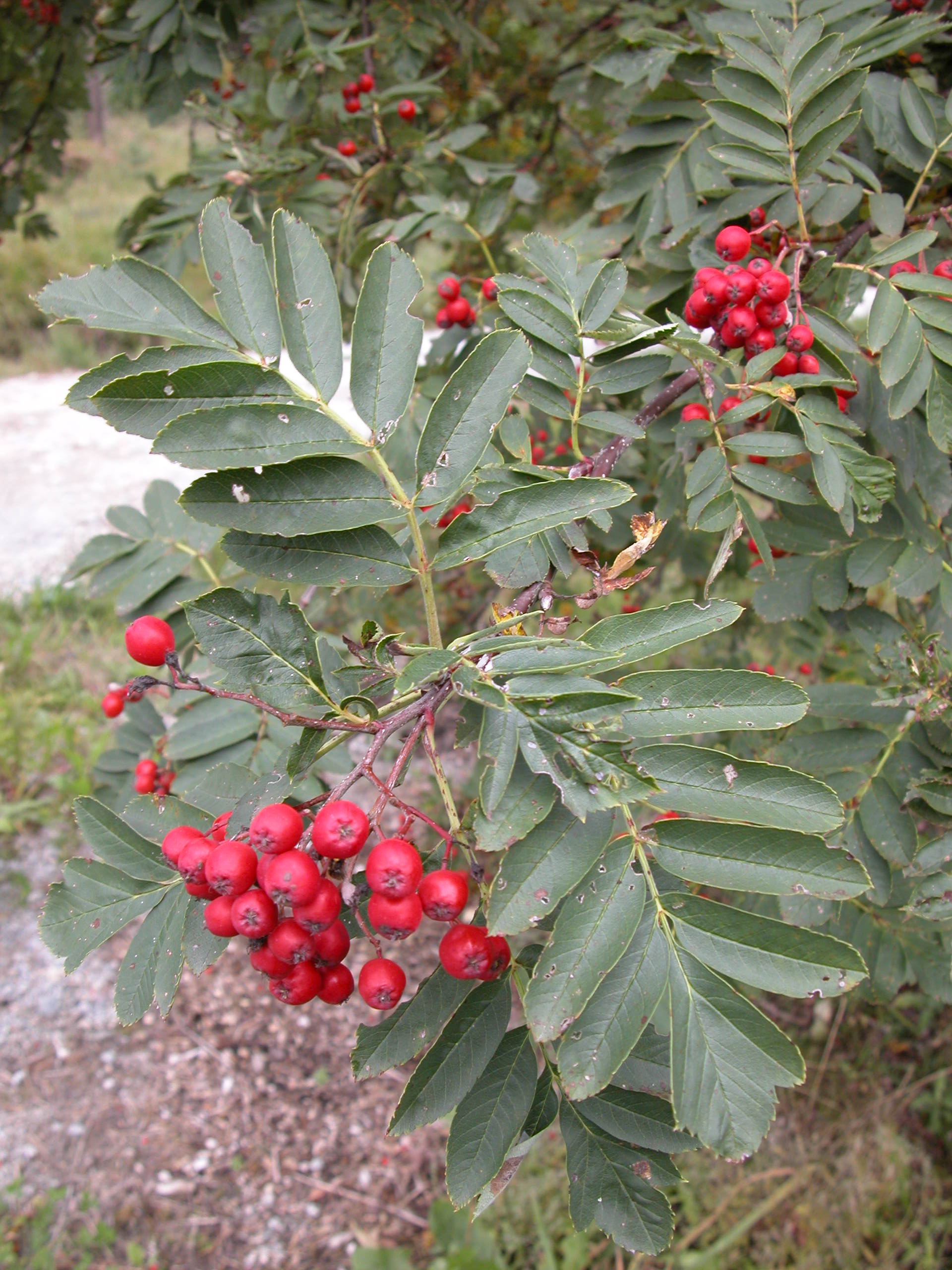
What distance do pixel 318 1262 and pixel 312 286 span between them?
9.59 ft

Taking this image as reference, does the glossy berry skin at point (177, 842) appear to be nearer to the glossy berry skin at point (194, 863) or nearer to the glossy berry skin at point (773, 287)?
the glossy berry skin at point (194, 863)

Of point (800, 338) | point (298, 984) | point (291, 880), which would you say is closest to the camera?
point (291, 880)

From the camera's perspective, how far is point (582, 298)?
132 centimetres

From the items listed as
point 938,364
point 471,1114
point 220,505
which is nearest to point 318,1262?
point 471,1114

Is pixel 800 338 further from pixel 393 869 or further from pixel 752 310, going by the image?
pixel 393 869

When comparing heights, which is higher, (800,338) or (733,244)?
(733,244)

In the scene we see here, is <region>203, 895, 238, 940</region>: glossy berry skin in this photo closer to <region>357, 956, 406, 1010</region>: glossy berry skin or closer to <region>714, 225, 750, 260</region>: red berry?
<region>357, 956, 406, 1010</region>: glossy berry skin

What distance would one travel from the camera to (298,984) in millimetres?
956

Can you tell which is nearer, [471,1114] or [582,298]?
[471,1114]

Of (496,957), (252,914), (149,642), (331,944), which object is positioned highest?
(149,642)

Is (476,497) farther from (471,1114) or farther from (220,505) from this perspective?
(471,1114)

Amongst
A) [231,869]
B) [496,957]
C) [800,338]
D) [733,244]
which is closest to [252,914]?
[231,869]

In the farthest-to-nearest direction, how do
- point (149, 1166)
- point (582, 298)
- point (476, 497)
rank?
1. point (149, 1166)
2. point (582, 298)
3. point (476, 497)

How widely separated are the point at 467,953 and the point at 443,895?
3.3 inches
